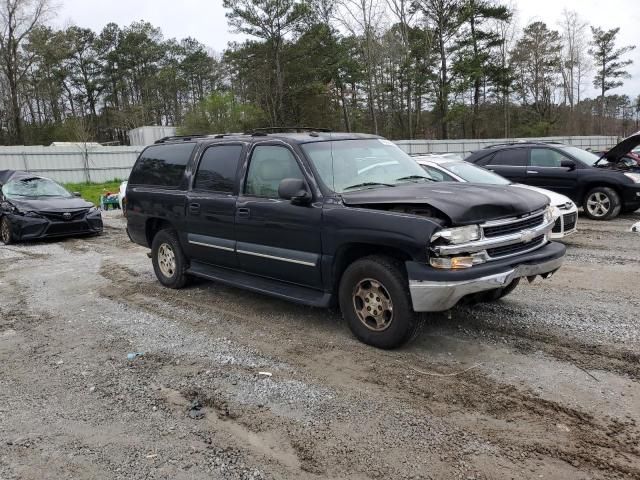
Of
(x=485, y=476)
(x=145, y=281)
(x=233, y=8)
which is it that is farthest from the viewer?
(x=233, y=8)

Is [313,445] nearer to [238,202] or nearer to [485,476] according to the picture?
[485,476]

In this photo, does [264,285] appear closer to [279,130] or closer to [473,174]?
[279,130]

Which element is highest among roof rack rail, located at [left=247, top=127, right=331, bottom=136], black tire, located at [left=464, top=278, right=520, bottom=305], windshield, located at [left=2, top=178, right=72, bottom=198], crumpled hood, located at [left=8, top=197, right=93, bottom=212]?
roof rack rail, located at [left=247, top=127, right=331, bottom=136]

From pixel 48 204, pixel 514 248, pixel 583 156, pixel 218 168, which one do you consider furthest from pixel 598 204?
pixel 48 204

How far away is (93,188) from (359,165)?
2141 centimetres

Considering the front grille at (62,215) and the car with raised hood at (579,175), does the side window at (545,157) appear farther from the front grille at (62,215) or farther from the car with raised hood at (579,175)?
the front grille at (62,215)

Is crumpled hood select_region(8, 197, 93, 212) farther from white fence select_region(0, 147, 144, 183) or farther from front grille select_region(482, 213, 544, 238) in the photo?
white fence select_region(0, 147, 144, 183)

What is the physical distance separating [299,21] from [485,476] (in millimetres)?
37582

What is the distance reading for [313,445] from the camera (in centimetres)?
319

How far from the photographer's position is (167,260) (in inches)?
275

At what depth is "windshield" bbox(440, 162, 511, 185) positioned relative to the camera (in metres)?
9.04

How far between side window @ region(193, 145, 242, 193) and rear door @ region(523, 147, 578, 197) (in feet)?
Result: 26.4

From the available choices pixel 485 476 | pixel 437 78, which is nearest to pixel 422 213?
pixel 485 476

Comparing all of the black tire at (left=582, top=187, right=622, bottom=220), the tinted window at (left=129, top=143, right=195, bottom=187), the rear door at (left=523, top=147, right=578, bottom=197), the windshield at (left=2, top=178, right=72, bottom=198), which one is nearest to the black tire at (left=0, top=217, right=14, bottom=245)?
the windshield at (left=2, top=178, right=72, bottom=198)
